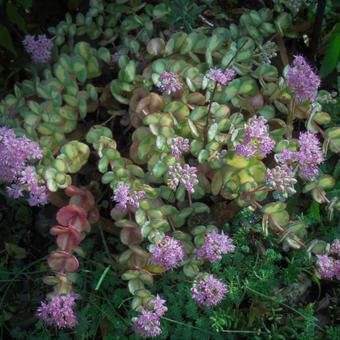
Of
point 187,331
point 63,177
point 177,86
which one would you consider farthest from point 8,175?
point 187,331

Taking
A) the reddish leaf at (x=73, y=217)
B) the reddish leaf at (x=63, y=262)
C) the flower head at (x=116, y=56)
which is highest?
the flower head at (x=116, y=56)

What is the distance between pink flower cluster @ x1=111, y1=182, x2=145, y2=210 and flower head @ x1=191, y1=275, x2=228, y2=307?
241 mm

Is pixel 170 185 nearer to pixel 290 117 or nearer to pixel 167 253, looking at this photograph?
pixel 167 253

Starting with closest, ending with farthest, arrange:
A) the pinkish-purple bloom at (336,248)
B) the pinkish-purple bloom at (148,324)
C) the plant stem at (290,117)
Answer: the pinkish-purple bloom at (148,324) → the pinkish-purple bloom at (336,248) → the plant stem at (290,117)

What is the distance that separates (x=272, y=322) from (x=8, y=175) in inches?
31.0

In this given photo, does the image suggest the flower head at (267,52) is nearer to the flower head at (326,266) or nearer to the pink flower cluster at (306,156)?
the pink flower cluster at (306,156)

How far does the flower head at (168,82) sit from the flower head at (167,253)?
381mm

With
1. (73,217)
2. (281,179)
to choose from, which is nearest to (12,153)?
(73,217)

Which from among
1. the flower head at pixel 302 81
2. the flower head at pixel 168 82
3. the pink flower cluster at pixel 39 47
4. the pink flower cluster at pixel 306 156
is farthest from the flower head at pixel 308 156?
the pink flower cluster at pixel 39 47

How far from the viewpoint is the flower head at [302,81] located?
162cm

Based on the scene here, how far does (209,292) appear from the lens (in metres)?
1.50

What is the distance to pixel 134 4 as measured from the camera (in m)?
1.93

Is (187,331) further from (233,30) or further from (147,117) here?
(233,30)

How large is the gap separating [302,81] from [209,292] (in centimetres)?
57
